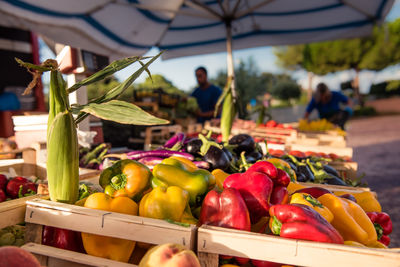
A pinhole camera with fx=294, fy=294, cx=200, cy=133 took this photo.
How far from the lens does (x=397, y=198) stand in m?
5.20

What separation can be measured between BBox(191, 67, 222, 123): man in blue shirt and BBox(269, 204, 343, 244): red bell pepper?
4794 millimetres

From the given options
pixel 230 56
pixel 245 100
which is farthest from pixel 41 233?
pixel 245 100

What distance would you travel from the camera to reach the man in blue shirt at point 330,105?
6.18 meters

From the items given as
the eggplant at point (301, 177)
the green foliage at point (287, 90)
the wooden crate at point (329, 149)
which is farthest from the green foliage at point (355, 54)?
the eggplant at point (301, 177)

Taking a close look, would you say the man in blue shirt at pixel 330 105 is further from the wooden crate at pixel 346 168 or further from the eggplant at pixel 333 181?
the eggplant at pixel 333 181

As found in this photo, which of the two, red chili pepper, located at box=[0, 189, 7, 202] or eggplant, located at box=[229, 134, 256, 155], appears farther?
eggplant, located at box=[229, 134, 256, 155]

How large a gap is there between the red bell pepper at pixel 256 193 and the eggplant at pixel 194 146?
0.96 meters

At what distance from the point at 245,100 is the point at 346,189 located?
11.1 m

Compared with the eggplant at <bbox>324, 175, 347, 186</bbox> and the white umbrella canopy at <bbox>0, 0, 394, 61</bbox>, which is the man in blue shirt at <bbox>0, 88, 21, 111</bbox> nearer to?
the white umbrella canopy at <bbox>0, 0, 394, 61</bbox>

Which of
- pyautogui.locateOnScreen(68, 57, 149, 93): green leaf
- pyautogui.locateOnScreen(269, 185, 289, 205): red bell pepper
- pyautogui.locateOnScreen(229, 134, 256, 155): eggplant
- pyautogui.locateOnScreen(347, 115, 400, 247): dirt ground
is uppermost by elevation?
pyautogui.locateOnScreen(68, 57, 149, 93): green leaf

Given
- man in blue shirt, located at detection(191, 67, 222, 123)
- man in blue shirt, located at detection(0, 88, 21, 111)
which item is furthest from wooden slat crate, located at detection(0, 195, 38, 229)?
man in blue shirt, located at detection(0, 88, 21, 111)

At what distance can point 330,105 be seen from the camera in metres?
6.44

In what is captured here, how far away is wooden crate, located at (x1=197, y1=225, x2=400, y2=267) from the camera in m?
0.90

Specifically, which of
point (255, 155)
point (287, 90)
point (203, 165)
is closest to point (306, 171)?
point (255, 155)
